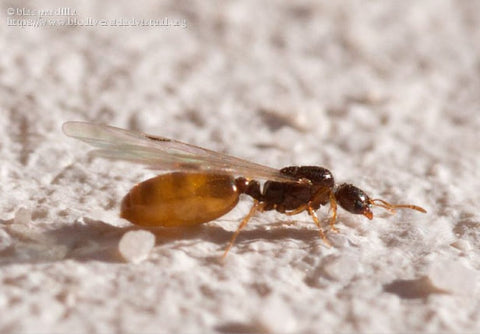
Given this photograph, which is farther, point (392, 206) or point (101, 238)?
point (392, 206)

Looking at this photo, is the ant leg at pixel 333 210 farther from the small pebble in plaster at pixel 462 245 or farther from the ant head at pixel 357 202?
the small pebble in plaster at pixel 462 245

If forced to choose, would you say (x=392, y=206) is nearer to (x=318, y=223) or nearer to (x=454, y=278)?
(x=318, y=223)

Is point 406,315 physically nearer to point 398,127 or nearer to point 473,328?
point 473,328

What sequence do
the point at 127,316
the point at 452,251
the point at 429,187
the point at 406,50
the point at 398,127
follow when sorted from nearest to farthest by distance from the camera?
the point at 127,316 → the point at 452,251 → the point at 429,187 → the point at 398,127 → the point at 406,50

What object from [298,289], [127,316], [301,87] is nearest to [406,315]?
[298,289]

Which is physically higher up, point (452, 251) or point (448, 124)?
point (448, 124)

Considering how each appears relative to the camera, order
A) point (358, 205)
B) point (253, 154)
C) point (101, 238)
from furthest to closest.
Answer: point (253, 154) → point (358, 205) → point (101, 238)

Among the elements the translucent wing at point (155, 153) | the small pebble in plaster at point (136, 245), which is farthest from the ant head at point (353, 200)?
the small pebble in plaster at point (136, 245)

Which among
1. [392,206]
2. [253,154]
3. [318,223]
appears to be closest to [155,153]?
[318,223]
